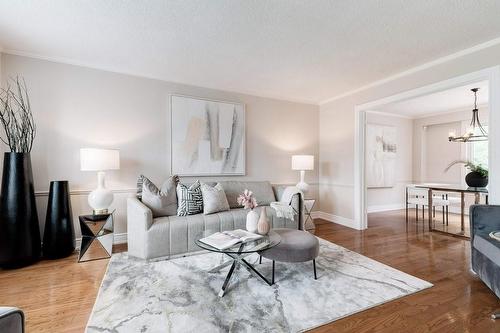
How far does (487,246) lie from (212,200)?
2828mm

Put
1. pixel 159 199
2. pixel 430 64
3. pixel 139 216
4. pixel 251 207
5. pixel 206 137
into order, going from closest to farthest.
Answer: pixel 251 207 < pixel 139 216 < pixel 159 199 < pixel 430 64 < pixel 206 137

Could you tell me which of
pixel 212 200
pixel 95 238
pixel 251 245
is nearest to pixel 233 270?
pixel 251 245

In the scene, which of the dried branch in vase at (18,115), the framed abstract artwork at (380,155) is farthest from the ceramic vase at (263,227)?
the framed abstract artwork at (380,155)

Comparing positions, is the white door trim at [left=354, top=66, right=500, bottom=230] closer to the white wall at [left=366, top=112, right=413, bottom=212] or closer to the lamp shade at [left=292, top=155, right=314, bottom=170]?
the lamp shade at [left=292, top=155, right=314, bottom=170]

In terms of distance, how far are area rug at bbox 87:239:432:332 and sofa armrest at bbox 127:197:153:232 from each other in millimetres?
392

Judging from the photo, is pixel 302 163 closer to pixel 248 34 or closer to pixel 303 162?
pixel 303 162

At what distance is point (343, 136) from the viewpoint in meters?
4.54

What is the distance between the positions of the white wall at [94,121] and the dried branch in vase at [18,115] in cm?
7

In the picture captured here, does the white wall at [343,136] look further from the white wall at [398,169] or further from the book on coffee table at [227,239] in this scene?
the book on coffee table at [227,239]

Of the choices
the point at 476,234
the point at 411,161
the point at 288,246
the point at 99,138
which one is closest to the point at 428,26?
the point at 476,234

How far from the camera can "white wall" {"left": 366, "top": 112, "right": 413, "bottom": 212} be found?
19.6 ft

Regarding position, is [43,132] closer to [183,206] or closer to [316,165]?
[183,206]

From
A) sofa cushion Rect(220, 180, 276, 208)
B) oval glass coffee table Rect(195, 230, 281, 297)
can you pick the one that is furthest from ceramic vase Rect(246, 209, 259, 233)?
sofa cushion Rect(220, 180, 276, 208)

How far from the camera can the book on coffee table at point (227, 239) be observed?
2016mm
